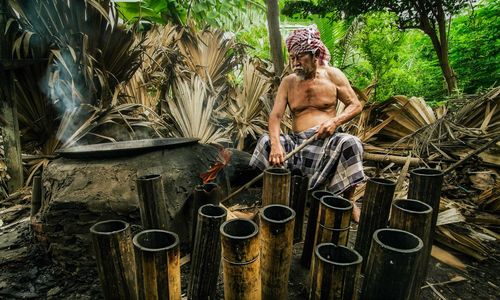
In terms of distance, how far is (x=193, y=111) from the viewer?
288 centimetres

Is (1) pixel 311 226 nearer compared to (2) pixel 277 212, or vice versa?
(2) pixel 277 212

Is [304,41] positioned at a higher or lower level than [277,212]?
higher

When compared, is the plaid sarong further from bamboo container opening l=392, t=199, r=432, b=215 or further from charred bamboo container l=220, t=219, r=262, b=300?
charred bamboo container l=220, t=219, r=262, b=300

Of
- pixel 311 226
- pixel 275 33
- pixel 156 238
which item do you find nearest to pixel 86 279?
pixel 156 238

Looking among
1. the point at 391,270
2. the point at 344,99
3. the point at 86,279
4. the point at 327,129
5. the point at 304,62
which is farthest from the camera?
the point at 344,99

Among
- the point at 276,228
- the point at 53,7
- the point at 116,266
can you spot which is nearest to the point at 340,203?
the point at 276,228

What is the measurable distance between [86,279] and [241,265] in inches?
47.6

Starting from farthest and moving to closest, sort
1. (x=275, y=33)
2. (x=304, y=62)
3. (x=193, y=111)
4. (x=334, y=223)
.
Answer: (x=275, y=33)
(x=193, y=111)
(x=304, y=62)
(x=334, y=223)

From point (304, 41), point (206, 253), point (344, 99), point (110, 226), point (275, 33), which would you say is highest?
point (275, 33)

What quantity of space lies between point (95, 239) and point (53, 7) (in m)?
2.48

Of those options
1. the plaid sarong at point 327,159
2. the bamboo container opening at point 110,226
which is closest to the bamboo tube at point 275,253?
the bamboo container opening at point 110,226

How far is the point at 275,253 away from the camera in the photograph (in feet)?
3.74

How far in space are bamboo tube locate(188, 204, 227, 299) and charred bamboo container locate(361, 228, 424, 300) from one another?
1.83 feet

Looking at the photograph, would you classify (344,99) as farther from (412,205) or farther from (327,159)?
(412,205)
